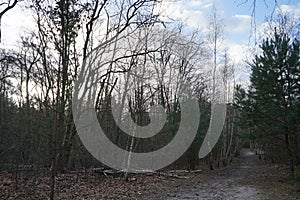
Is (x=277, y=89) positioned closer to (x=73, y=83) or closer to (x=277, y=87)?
(x=277, y=87)

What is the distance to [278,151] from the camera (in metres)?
22.0

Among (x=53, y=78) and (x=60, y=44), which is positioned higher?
A: (x=60, y=44)

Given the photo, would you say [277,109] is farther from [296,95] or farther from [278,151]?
[278,151]

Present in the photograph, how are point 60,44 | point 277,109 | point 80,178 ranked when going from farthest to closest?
point 277,109 < point 80,178 < point 60,44

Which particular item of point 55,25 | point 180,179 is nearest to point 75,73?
point 55,25

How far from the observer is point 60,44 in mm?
8273

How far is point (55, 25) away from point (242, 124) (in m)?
13.1

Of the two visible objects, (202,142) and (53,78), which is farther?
(202,142)

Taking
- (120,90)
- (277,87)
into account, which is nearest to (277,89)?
(277,87)

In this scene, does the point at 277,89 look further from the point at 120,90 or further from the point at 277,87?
the point at 120,90

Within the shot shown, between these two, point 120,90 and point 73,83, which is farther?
point 120,90

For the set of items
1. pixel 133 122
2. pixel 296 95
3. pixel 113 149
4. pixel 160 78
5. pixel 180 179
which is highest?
pixel 160 78

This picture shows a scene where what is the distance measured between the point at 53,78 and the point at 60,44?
34.6 inches

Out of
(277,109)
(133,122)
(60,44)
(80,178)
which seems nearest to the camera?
(60,44)
